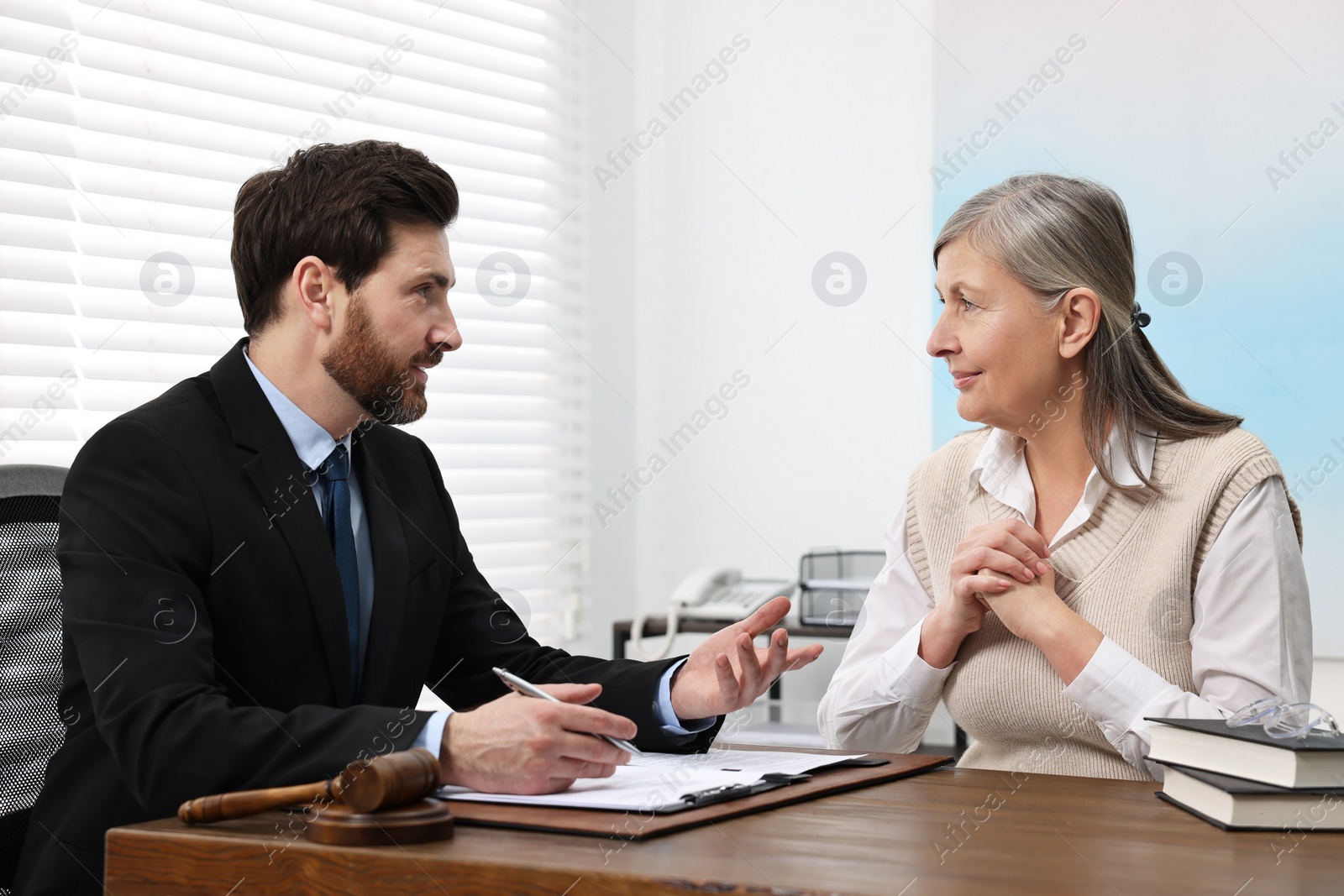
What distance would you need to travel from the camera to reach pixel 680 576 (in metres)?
3.80

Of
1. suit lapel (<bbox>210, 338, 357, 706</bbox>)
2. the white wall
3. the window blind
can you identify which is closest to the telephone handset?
the white wall

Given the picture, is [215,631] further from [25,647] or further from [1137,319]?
[1137,319]

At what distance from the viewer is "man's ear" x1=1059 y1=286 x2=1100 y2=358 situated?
171 centimetres

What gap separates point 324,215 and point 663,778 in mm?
963

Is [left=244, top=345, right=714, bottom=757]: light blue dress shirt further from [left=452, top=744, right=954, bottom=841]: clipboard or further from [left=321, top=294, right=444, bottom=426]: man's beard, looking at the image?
[left=452, top=744, right=954, bottom=841]: clipboard

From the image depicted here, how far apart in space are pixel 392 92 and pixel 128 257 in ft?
2.96

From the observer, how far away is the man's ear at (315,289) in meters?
1.70

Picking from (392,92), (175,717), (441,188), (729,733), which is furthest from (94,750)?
(392,92)

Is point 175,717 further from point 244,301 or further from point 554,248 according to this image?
point 554,248

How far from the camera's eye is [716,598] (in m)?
3.34

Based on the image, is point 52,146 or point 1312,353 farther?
point 1312,353

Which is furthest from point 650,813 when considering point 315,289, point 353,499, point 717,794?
point 315,289

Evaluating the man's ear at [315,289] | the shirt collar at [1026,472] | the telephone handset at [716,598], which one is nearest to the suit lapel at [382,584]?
the man's ear at [315,289]

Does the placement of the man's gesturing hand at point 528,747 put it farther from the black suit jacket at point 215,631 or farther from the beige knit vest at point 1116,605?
the beige knit vest at point 1116,605
